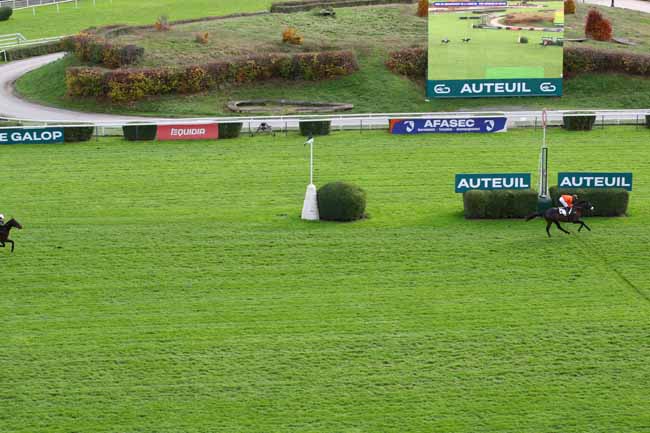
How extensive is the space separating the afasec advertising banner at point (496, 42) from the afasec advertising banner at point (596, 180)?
50.3 feet

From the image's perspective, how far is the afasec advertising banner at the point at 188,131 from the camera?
3969cm

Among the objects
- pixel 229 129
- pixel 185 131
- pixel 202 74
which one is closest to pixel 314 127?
pixel 229 129

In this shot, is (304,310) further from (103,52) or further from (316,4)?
(316,4)

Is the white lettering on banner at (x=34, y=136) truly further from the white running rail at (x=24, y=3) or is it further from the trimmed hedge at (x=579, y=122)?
the white running rail at (x=24, y=3)

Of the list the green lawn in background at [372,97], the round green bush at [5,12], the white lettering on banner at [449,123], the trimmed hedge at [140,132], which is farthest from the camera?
the round green bush at [5,12]

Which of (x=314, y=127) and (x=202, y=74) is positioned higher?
(x=202, y=74)

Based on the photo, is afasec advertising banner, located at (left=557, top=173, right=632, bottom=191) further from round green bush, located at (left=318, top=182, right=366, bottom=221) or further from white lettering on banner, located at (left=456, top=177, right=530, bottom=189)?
round green bush, located at (left=318, top=182, right=366, bottom=221)

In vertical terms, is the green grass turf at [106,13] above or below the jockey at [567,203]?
above

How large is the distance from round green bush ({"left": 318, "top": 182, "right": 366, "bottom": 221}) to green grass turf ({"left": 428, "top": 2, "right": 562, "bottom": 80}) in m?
16.7

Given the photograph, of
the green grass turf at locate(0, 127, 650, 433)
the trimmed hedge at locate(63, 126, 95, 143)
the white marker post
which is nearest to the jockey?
the green grass turf at locate(0, 127, 650, 433)

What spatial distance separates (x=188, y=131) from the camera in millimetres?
39719

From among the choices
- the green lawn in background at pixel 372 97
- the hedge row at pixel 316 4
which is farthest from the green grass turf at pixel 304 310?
the hedge row at pixel 316 4

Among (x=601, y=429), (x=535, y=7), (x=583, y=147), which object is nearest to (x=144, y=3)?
(x=535, y=7)

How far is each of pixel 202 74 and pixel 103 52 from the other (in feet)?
16.9
